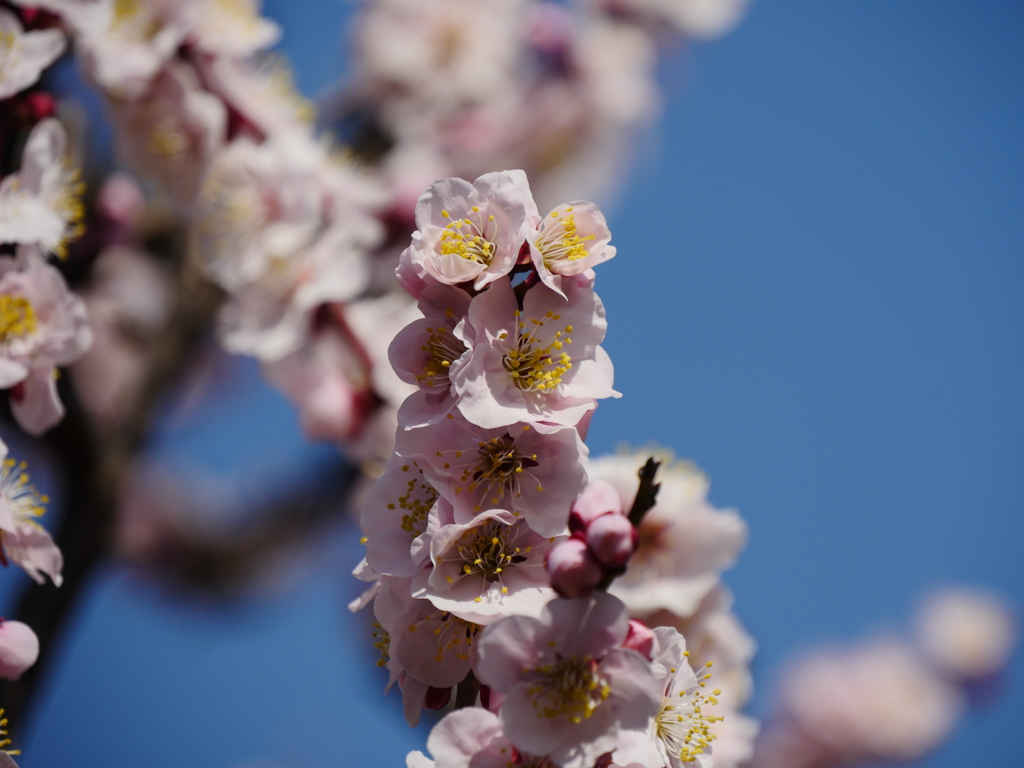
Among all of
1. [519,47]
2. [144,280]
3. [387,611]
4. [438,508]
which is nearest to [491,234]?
[438,508]

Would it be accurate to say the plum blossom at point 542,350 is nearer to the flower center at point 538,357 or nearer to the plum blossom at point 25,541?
the flower center at point 538,357

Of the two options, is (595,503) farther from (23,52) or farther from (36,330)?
(23,52)

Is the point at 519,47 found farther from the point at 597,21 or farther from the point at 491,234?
the point at 491,234

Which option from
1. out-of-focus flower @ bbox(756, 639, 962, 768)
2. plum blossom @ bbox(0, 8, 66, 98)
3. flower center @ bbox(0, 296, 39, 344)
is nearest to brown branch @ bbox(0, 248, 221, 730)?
flower center @ bbox(0, 296, 39, 344)

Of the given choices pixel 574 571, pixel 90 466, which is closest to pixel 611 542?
pixel 574 571

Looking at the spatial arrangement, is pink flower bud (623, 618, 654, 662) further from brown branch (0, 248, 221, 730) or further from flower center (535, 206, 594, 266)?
brown branch (0, 248, 221, 730)
